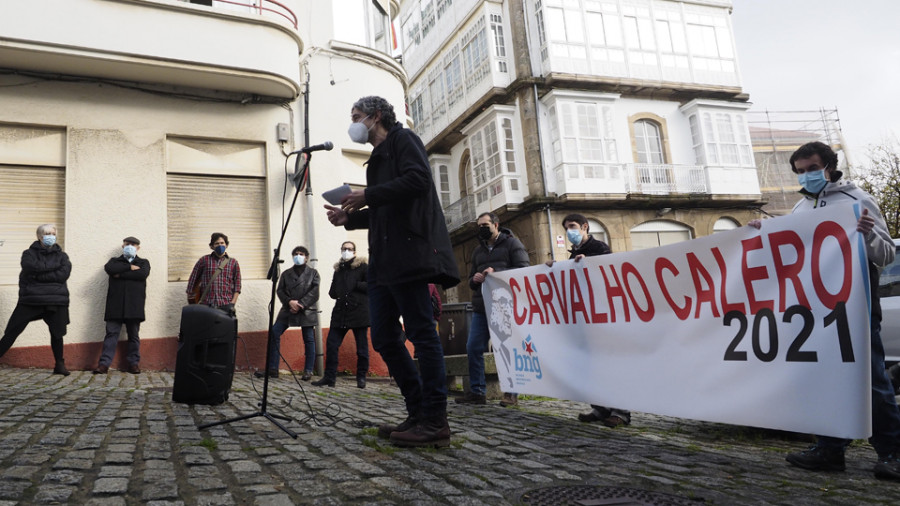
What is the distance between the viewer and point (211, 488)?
2.79 meters

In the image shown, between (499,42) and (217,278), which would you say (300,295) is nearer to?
(217,278)

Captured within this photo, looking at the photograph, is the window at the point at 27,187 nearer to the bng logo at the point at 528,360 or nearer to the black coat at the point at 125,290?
the black coat at the point at 125,290

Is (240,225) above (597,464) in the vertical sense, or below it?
above

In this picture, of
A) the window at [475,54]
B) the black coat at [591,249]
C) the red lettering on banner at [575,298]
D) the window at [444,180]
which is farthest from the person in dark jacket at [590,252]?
the window at [444,180]

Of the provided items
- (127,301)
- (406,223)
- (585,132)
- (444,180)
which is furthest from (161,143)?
(444,180)

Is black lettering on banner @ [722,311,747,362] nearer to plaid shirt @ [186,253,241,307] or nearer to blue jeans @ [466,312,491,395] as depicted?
blue jeans @ [466,312,491,395]

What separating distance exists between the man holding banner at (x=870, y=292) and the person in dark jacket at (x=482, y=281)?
302cm

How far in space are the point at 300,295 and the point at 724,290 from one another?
653 cm

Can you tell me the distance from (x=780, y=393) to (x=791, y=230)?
36.5 inches

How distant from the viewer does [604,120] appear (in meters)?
23.4

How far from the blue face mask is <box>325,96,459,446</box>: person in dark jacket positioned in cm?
224

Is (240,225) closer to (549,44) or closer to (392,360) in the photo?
(392,360)

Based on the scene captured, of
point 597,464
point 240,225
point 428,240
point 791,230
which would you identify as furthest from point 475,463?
point 240,225

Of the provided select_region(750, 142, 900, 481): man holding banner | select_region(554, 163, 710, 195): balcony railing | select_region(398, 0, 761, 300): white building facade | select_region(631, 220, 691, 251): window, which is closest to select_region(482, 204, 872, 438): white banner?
select_region(750, 142, 900, 481): man holding banner
